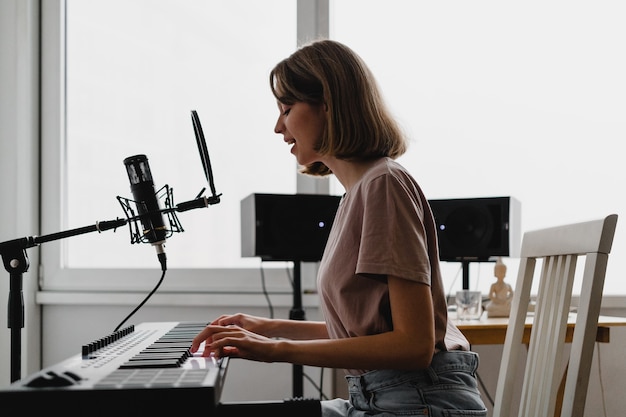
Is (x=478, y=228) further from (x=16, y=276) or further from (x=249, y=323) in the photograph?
(x=16, y=276)

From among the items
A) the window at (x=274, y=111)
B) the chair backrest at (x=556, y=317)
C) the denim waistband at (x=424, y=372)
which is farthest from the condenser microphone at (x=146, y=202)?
the window at (x=274, y=111)

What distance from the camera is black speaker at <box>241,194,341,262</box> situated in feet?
8.34

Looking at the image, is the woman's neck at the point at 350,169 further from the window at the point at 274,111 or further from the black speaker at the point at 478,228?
the window at the point at 274,111

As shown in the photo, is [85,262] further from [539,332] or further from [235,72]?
[539,332]

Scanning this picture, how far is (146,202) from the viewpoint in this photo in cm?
147

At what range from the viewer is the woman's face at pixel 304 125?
143cm

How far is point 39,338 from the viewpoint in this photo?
124 inches

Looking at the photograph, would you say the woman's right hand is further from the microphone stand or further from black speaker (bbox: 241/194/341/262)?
black speaker (bbox: 241/194/341/262)

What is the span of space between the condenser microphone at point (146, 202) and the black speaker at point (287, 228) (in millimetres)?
1061

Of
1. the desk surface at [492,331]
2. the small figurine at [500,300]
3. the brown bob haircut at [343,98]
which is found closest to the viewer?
the brown bob haircut at [343,98]

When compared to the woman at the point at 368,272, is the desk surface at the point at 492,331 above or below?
below

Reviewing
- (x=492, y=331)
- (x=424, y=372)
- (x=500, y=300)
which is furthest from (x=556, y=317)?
(x=500, y=300)

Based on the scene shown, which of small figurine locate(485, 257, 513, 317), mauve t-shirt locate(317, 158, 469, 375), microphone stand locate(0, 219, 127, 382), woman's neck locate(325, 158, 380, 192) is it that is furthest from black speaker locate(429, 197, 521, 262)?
microphone stand locate(0, 219, 127, 382)

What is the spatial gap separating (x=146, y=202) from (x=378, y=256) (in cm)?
54
